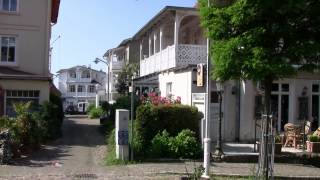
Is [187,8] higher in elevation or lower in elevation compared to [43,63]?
higher

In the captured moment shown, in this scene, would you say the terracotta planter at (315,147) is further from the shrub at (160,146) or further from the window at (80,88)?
the window at (80,88)

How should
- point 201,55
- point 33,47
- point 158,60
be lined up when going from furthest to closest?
1. point 158,60
2. point 33,47
3. point 201,55

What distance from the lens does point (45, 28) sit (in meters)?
29.6

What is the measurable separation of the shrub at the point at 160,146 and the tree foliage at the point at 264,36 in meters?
5.51

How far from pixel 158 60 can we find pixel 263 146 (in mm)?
19138

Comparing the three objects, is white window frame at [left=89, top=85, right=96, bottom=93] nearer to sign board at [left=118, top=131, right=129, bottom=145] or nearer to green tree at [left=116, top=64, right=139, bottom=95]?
green tree at [left=116, top=64, right=139, bottom=95]

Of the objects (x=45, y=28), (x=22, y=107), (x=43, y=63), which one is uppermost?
(x=45, y=28)

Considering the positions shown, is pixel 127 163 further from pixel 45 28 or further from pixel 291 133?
pixel 45 28

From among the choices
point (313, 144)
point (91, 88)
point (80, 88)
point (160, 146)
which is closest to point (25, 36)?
point (160, 146)

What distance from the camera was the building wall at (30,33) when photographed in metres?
29.5

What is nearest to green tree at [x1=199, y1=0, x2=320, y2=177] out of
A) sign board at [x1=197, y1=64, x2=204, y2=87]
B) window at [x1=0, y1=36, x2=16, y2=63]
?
sign board at [x1=197, y1=64, x2=204, y2=87]

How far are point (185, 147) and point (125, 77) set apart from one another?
3033cm

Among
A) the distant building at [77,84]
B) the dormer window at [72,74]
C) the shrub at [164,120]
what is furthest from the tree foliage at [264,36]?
the dormer window at [72,74]

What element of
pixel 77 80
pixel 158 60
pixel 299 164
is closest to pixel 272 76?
pixel 299 164
